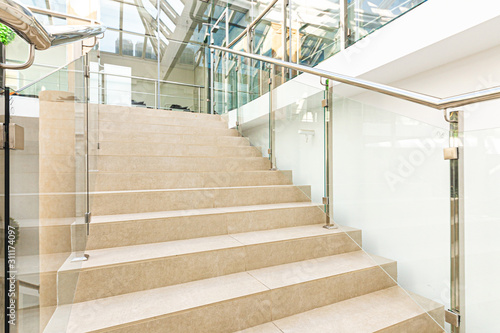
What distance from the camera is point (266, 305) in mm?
1416

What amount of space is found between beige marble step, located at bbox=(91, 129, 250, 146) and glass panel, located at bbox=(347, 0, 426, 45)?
1643 millimetres

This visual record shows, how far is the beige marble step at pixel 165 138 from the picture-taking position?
291cm

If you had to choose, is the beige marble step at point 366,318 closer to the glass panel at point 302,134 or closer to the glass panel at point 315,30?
the glass panel at point 302,134

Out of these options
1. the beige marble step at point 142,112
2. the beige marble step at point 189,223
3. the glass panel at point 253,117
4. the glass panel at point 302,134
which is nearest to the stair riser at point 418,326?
the beige marble step at point 189,223

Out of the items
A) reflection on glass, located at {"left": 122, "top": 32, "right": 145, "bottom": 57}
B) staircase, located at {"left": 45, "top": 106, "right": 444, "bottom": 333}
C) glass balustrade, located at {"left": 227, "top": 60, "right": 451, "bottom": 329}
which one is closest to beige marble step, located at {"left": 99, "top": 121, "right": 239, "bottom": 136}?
staircase, located at {"left": 45, "top": 106, "right": 444, "bottom": 333}

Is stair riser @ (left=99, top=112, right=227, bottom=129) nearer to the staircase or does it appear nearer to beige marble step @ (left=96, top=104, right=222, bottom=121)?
beige marble step @ (left=96, top=104, right=222, bottom=121)

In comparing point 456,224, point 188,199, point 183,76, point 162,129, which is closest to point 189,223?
point 188,199

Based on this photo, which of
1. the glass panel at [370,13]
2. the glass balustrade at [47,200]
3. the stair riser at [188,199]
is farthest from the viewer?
the glass panel at [370,13]

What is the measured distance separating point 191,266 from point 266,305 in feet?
1.46

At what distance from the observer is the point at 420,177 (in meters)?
1.59

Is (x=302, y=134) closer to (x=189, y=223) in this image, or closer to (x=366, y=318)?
(x=189, y=223)

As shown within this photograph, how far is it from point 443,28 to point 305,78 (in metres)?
1.60

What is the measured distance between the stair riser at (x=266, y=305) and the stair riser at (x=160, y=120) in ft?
8.51

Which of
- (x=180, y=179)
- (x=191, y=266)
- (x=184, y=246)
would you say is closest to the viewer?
(x=191, y=266)
